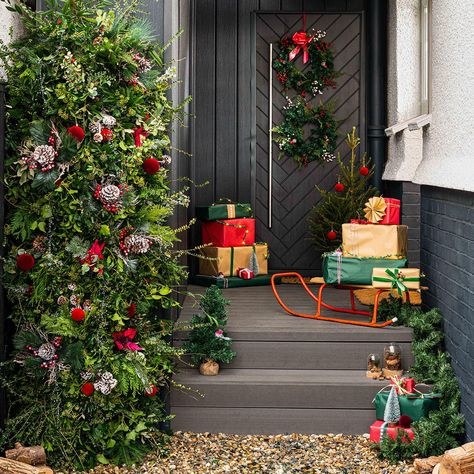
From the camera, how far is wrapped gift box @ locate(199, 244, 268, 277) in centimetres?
787

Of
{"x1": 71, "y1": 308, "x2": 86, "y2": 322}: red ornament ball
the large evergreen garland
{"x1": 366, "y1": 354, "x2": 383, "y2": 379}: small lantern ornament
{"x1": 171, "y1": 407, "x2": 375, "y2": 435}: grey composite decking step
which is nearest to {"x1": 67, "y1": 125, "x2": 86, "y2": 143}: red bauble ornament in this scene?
the large evergreen garland

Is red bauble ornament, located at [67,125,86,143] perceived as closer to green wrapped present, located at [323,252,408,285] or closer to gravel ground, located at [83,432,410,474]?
gravel ground, located at [83,432,410,474]

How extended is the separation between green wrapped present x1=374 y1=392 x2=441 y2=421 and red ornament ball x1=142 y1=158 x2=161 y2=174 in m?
1.84

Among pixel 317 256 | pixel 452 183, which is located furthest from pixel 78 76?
pixel 317 256

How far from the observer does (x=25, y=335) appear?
4660 millimetres

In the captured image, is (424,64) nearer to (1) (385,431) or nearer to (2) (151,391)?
(1) (385,431)

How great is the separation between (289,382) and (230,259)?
8.44ft

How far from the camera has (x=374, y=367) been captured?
556 cm

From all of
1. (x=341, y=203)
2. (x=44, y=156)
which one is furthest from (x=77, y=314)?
(x=341, y=203)

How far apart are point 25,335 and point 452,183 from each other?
8.29 ft

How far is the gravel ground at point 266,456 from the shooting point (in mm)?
4785

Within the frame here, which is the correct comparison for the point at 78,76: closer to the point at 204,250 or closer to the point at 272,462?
the point at 272,462

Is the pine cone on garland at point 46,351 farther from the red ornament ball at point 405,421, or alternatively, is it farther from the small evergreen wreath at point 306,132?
the small evergreen wreath at point 306,132

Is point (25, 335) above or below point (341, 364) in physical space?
above
